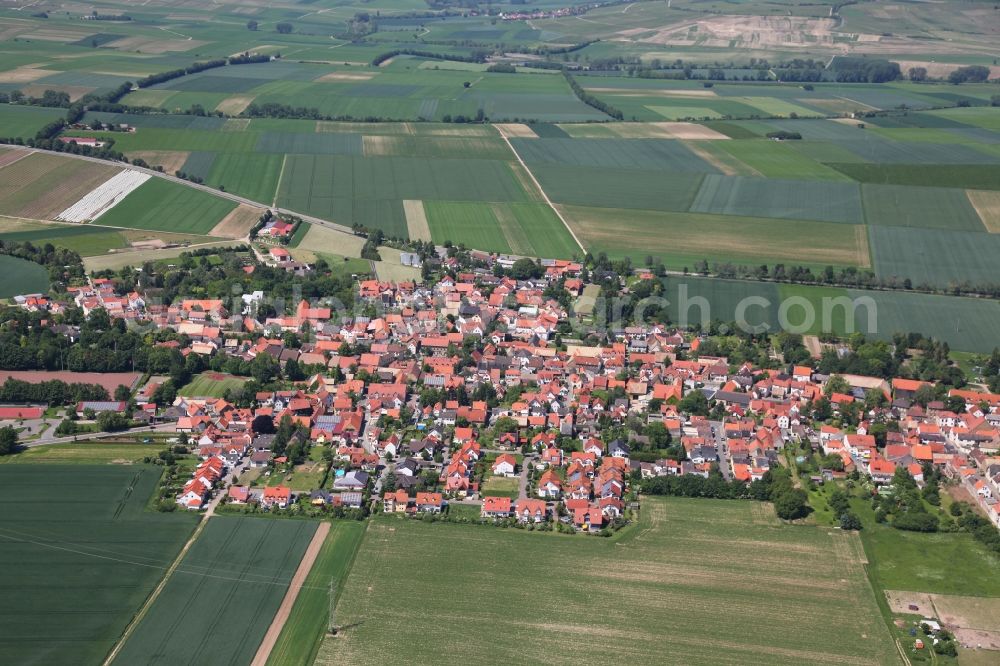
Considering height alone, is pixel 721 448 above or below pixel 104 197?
below

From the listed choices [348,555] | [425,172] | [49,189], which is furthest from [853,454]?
[49,189]

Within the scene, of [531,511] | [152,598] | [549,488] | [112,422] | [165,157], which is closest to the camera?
[152,598]


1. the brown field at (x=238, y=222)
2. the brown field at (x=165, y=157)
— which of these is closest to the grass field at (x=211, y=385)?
the brown field at (x=238, y=222)

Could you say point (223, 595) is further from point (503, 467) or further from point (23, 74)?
point (23, 74)

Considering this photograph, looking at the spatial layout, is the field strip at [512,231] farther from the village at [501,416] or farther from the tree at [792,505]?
the tree at [792,505]

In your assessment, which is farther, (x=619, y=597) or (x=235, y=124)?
(x=235, y=124)

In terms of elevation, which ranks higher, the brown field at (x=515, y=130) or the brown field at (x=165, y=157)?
the brown field at (x=515, y=130)

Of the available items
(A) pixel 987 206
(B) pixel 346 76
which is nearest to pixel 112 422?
(A) pixel 987 206
